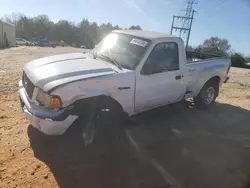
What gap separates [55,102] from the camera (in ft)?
10.3

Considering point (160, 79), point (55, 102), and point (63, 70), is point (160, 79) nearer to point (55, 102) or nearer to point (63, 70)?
point (63, 70)

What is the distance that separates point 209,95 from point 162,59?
8.89 ft

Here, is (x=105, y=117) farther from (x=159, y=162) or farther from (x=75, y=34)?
(x=75, y=34)

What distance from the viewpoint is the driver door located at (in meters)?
4.11

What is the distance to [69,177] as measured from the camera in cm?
302

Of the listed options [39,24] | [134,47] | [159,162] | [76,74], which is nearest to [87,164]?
[159,162]

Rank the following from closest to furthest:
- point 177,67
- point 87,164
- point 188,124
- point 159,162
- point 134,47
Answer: point 87,164
point 159,162
point 134,47
point 177,67
point 188,124

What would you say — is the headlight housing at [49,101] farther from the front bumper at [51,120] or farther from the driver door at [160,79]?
the driver door at [160,79]

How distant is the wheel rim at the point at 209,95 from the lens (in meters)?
6.36

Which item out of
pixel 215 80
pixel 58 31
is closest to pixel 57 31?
pixel 58 31

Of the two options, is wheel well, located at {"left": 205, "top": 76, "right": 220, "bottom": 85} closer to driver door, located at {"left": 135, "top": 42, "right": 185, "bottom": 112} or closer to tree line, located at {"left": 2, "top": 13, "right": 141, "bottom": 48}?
driver door, located at {"left": 135, "top": 42, "right": 185, "bottom": 112}

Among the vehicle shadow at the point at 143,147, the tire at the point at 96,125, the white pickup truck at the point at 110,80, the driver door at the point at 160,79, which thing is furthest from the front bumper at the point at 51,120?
the driver door at the point at 160,79

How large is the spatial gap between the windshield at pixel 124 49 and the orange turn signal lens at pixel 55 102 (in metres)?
1.40

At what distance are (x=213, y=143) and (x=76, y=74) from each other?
301 cm
